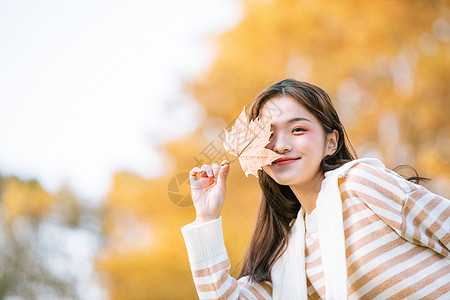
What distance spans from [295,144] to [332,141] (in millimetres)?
230

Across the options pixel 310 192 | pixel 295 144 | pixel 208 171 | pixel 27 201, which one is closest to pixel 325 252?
pixel 310 192

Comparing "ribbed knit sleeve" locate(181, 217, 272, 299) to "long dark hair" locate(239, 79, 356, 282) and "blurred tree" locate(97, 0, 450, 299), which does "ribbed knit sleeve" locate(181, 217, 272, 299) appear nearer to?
"long dark hair" locate(239, 79, 356, 282)

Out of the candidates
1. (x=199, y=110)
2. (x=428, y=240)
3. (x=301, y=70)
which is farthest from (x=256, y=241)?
(x=301, y=70)

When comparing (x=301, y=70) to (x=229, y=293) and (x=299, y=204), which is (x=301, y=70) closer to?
(x=299, y=204)

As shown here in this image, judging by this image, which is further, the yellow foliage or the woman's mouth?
the yellow foliage

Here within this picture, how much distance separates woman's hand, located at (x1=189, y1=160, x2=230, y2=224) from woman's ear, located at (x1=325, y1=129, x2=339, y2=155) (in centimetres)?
40

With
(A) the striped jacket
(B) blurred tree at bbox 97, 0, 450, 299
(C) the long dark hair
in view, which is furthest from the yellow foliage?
(A) the striped jacket

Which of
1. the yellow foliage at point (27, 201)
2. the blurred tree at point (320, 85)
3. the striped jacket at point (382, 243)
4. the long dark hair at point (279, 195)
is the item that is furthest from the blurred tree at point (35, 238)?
the striped jacket at point (382, 243)

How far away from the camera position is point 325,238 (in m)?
1.54

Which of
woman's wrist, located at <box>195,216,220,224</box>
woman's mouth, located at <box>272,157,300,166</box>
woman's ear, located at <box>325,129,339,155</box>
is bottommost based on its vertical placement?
woman's wrist, located at <box>195,216,220,224</box>

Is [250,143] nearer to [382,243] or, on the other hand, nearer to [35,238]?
[382,243]

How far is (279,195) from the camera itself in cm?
189

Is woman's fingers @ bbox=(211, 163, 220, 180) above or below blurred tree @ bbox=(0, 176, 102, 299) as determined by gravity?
below

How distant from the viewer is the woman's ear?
5.74 ft
